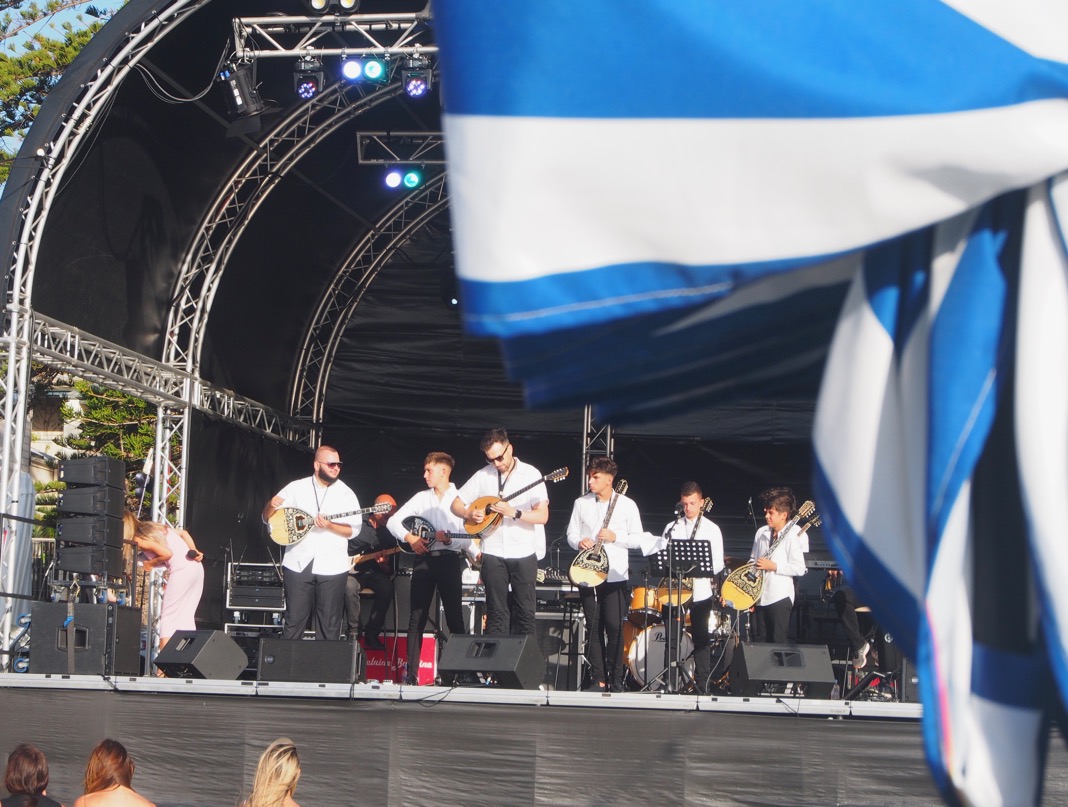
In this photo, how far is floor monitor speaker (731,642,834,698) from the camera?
8.25m

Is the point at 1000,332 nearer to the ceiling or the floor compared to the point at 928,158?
nearer to the floor

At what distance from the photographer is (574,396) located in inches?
64.5

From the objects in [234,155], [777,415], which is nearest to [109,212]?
[234,155]

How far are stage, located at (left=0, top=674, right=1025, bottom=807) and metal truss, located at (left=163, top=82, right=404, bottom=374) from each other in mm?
6334

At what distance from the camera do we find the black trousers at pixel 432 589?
9.67m

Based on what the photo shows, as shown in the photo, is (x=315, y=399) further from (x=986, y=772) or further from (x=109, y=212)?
(x=986, y=772)

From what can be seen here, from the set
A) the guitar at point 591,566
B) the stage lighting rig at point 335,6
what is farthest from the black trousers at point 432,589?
the stage lighting rig at point 335,6

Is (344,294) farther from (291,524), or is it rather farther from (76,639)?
(76,639)

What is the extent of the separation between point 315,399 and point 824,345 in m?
15.5

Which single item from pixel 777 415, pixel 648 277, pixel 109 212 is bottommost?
pixel 648 277

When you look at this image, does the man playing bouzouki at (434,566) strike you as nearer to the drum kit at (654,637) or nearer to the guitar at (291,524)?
the guitar at (291,524)

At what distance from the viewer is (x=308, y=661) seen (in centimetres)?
833

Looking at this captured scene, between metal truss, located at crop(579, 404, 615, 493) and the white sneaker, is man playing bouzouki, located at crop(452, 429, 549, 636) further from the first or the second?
metal truss, located at crop(579, 404, 615, 493)

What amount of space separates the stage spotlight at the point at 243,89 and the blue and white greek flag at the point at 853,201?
11301mm
